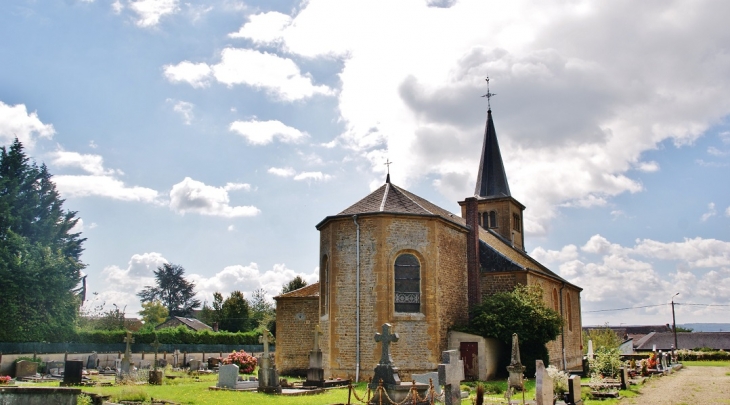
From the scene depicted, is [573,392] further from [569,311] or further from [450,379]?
[569,311]

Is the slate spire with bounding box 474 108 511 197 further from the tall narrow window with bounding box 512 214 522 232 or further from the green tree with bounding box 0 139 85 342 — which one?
the green tree with bounding box 0 139 85 342

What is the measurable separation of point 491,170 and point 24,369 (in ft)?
101

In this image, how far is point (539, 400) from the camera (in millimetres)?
14211

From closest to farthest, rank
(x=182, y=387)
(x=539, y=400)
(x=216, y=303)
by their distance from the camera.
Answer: (x=539, y=400) < (x=182, y=387) < (x=216, y=303)

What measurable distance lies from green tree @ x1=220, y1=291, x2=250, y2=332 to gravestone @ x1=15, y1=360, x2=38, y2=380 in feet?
121

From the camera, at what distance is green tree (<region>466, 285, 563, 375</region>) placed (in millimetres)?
25547

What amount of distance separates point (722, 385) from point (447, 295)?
36.8ft

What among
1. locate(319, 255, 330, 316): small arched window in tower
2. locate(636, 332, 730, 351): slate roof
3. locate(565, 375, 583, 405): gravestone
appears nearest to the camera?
locate(565, 375, 583, 405): gravestone

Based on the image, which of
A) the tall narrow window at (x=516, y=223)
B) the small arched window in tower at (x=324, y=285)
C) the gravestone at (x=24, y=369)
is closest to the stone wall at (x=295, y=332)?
the small arched window in tower at (x=324, y=285)

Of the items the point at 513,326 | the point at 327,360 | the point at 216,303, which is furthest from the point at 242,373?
the point at 216,303

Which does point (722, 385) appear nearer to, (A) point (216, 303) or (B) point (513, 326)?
(B) point (513, 326)

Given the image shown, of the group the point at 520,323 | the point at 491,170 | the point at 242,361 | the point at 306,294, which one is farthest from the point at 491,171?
the point at 242,361

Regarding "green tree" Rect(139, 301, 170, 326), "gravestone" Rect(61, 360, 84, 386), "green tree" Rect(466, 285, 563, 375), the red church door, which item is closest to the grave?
the red church door

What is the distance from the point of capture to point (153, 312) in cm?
7756
